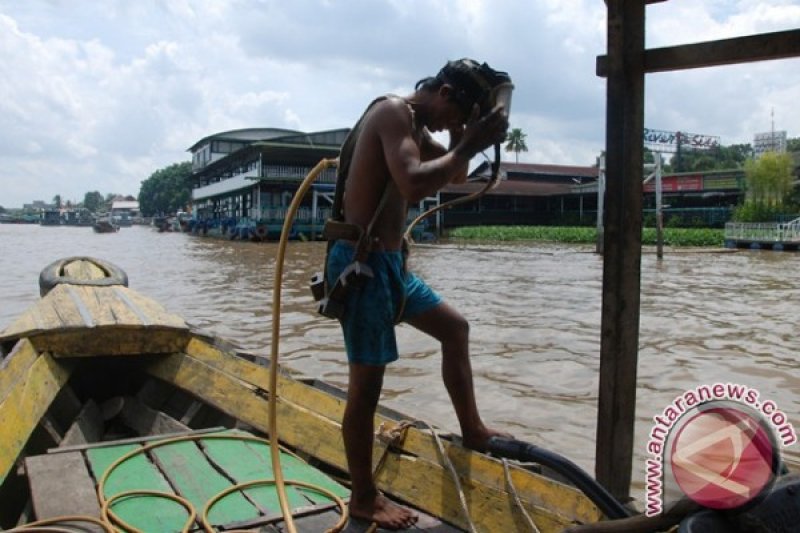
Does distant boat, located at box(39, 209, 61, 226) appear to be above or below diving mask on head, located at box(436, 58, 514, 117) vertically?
above

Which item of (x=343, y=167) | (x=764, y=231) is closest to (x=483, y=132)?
(x=343, y=167)

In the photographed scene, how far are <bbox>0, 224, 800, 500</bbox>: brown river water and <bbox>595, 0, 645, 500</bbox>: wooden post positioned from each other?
1090 mm

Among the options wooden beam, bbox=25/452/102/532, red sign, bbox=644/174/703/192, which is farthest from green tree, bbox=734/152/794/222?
wooden beam, bbox=25/452/102/532

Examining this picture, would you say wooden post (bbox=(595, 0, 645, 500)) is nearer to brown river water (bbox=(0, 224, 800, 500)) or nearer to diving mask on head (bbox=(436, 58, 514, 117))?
diving mask on head (bbox=(436, 58, 514, 117))

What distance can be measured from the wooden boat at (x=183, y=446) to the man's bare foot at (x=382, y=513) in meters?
0.05

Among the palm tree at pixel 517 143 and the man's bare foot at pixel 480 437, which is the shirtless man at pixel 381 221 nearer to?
the man's bare foot at pixel 480 437

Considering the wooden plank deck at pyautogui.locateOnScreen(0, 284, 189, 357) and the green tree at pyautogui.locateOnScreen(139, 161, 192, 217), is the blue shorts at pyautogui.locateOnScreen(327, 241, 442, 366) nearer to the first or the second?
the wooden plank deck at pyautogui.locateOnScreen(0, 284, 189, 357)

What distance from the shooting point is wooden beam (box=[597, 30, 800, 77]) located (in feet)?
6.69

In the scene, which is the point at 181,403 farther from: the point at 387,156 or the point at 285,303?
the point at 285,303

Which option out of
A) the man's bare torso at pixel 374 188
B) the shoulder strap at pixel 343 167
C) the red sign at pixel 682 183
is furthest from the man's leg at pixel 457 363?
the red sign at pixel 682 183

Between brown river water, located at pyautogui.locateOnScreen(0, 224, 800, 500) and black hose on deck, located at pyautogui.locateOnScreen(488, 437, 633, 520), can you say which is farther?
brown river water, located at pyautogui.locateOnScreen(0, 224, 800, 500)

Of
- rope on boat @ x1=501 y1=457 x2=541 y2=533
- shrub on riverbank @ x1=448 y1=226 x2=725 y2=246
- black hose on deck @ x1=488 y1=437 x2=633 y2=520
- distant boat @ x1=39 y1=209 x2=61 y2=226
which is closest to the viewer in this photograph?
black hose on deck @ x1=488 y1=437 x2=633 y2=520

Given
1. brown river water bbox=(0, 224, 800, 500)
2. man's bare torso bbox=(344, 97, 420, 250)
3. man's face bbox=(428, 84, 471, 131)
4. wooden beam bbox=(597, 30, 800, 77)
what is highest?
wooden beam bbox=(597, 30, 800, 77)

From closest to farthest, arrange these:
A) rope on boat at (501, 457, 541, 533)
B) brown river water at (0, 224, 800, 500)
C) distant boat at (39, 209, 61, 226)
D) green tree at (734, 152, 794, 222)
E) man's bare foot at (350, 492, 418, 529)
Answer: rope on boat at (501, 457, 541, 533), man's bare foot at (350, 492, 418, 529), brown river water at (0, 224, 800, 500), green tree at (734, 152, 794, 222), distant boat at (39, 209, 61, 226)
